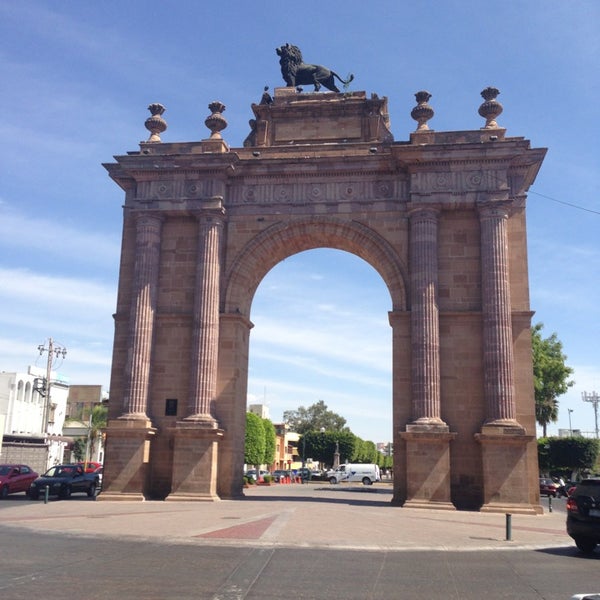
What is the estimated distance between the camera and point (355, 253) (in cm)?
2545

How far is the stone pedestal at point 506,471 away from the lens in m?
20.3

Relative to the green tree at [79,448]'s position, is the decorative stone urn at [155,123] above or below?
above

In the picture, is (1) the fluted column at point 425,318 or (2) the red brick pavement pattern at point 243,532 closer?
(2) the red brick pavement pattern at point 243,532

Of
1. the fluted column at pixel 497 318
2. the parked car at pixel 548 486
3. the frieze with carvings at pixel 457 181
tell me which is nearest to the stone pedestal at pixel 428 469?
the fluted column at pixel 497 318

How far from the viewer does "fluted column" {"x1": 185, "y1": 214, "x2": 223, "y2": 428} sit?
22.8 metres

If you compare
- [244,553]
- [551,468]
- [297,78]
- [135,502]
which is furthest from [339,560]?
[551,468]

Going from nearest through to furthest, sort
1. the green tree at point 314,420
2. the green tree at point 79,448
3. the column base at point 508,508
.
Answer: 1. the column base at point 508,508
2. the green tree at point 79,448
3. the green tree at point 314,420

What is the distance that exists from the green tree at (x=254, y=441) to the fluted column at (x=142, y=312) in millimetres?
39883

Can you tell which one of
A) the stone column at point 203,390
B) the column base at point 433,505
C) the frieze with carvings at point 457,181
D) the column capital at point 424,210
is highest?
the frieze with carvings at point 457,181

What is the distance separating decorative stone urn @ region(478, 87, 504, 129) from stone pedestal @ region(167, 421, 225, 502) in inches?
580

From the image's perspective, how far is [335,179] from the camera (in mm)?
24500

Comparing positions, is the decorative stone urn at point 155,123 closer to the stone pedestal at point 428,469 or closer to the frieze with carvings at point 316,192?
the frieze with carvings at point 316,192

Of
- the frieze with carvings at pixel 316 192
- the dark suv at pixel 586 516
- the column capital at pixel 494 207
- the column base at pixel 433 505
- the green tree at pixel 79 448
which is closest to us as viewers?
the dark suv at pixel 586 516

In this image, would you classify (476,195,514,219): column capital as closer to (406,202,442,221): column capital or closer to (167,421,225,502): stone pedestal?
(406,202,442,221): column capital
